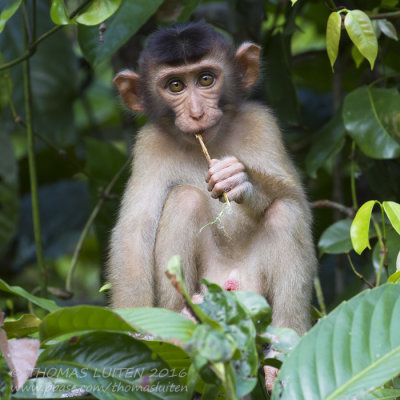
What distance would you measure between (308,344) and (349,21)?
2098 millimetres

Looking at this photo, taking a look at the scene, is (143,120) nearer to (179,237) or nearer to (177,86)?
(177,86)

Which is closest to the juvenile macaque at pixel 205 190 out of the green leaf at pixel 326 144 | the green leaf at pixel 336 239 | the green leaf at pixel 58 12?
the green leaf at pixel 336 239

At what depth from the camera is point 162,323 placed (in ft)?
9.39

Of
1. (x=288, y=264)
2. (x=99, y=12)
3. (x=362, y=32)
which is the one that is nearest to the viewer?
(x=362, y=32)

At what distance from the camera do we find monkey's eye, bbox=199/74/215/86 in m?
5.19

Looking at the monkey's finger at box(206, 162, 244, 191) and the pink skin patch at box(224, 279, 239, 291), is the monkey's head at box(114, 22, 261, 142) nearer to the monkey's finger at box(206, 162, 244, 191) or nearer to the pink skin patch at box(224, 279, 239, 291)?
the monkey's finger at box(206, 162, 244, 191)

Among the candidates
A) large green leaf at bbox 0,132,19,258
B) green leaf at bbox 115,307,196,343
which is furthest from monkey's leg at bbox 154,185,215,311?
large green leaf at bbox 0,132,19,258

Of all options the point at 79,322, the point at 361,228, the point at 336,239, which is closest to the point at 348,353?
the point at 361,228

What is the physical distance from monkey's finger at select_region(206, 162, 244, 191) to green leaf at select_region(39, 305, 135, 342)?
4.93ft

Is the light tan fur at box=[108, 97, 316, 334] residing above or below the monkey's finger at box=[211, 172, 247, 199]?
below

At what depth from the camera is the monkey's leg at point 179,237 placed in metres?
4.84

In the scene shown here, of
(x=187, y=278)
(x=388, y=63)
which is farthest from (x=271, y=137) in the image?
(x=388, y=63)

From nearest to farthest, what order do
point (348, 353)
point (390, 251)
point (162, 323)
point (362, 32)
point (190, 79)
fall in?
point (162, 323)
point (348, 353)
point (362, 32)
point (390, 251)
point (190, 79)

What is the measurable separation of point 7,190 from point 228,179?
349 cm
